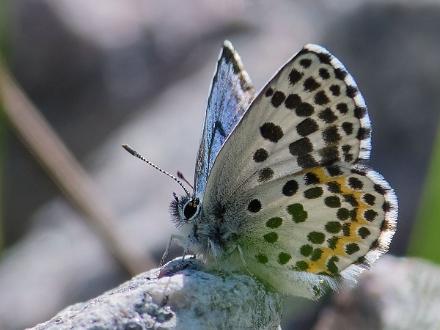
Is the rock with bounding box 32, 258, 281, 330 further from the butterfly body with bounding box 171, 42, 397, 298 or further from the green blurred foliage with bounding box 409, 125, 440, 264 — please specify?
the green blurred foliage with bounding box 409, 125, 440, 264

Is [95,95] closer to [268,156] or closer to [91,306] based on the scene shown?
[268,156]

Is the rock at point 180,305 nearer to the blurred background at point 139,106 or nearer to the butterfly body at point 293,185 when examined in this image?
the butterfly body at point 293,185

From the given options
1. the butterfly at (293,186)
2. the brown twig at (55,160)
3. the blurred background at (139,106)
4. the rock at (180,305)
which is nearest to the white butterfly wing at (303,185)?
the butterfly at (293,186)

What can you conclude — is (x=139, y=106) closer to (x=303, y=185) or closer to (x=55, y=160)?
(x=55, y=160)

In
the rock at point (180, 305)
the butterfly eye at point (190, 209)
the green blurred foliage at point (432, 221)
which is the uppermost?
the butterfly eye at point (190, 209)

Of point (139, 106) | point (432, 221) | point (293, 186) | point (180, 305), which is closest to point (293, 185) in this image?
point (293, 186)

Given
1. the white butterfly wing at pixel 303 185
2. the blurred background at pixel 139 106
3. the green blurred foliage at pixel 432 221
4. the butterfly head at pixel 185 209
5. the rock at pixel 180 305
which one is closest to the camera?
the rock at pixel 180 305
